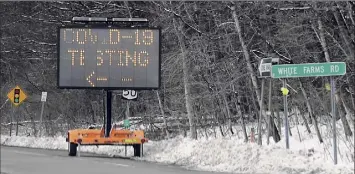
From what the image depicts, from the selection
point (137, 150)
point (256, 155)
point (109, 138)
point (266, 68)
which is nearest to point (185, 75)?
point (137, 150)

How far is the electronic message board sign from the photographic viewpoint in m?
20.0

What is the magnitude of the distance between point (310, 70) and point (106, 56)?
303 inches

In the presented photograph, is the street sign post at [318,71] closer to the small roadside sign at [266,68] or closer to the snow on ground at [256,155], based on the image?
the small roadside sign at [266,68]

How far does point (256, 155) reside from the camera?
1555 cm

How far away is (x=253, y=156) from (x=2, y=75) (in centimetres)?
3207

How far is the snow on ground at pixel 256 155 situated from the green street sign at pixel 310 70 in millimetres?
1869

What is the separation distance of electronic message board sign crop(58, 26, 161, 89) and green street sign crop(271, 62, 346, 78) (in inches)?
236

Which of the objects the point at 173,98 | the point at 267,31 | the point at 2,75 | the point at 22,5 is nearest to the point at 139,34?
the point at 267,31

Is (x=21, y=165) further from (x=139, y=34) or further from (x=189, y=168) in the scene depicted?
(x=139, y=34)

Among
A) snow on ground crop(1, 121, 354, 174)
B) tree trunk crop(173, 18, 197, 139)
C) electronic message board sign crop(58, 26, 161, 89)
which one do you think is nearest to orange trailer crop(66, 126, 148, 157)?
snow on ground crop(1, 121, 354, 174)

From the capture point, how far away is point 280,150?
50.8 ft

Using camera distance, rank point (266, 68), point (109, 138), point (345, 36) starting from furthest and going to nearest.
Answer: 1. point (109, 138)
2. point (345, 36)
3. point (266, 68)

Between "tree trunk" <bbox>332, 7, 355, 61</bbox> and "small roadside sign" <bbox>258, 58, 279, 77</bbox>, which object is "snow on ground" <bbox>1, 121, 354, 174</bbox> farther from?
"tree trunk" <bbox>332, 7, 355, 61</bbox>

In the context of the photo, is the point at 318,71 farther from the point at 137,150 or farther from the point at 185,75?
the point at 185,75
